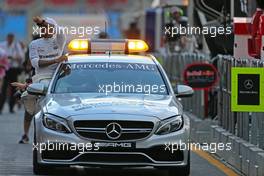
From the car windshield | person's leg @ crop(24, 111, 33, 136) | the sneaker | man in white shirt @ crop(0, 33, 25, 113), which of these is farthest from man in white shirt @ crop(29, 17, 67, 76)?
man in white shirt @ crop(0, 33, 25, 113)

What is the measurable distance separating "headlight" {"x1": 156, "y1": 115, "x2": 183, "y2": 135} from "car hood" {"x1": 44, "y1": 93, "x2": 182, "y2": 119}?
7cm

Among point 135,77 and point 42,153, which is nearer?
point 42,153

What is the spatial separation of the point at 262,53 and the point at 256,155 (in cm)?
231

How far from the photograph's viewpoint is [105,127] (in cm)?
1338

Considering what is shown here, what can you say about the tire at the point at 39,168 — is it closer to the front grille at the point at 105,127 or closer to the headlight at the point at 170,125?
the front grille at the point at 105,127

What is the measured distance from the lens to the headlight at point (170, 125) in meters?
13.5

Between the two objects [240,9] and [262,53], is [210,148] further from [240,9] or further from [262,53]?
[240,9]

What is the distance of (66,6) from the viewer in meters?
79.3

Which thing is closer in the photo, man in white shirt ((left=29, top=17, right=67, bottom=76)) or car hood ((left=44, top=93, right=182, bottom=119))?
car hood ((left=44, top=93, right=182, bottom=119))

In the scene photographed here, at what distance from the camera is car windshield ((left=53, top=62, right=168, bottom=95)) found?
14711 millimetres

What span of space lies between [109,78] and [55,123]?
1.51 meters

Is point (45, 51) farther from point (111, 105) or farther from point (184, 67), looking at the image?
point (184, 67)

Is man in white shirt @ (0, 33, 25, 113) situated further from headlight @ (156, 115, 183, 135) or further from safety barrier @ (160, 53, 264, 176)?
headlight @ (156, 115, 183, 135)

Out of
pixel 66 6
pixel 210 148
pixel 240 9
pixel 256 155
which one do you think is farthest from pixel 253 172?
pixel 66 6
